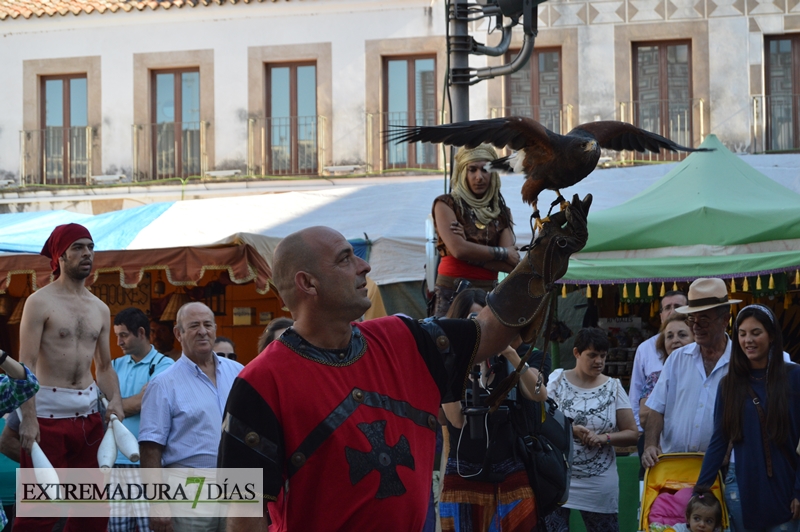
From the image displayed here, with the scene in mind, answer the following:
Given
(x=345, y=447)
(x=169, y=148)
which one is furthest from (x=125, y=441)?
(x=169, y=148)

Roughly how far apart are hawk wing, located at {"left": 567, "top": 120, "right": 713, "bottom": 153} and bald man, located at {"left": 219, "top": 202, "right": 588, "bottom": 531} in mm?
616

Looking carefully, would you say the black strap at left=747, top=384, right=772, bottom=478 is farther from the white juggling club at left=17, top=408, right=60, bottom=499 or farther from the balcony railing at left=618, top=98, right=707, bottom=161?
the balcony railing at left=618, top=98, right=707, bottom=161

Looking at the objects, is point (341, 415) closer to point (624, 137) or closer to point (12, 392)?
point (624, 137)

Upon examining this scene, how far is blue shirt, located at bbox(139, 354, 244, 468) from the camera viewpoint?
5.29 metres

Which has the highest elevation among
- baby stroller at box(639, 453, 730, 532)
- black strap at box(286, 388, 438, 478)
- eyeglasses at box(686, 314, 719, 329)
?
eyeglasses at box(686, 314, 719, 329)

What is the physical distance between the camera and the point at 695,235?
7.51 meters

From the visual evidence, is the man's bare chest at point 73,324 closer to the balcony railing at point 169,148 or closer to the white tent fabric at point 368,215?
the white tent fabric at point 368,215

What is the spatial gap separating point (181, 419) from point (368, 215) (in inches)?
209

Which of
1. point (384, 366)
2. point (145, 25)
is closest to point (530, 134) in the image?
point (384, 366)

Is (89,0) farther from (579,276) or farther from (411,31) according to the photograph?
(579,276)

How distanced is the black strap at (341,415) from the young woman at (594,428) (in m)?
3.06

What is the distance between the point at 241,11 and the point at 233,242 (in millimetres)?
9801

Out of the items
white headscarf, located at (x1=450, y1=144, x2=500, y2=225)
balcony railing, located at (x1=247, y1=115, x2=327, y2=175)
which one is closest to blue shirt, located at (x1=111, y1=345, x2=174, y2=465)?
white headscarf, located at (x1=450, y1=144, x2=500, y2=225)

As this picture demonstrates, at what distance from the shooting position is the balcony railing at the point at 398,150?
17.2 meters
